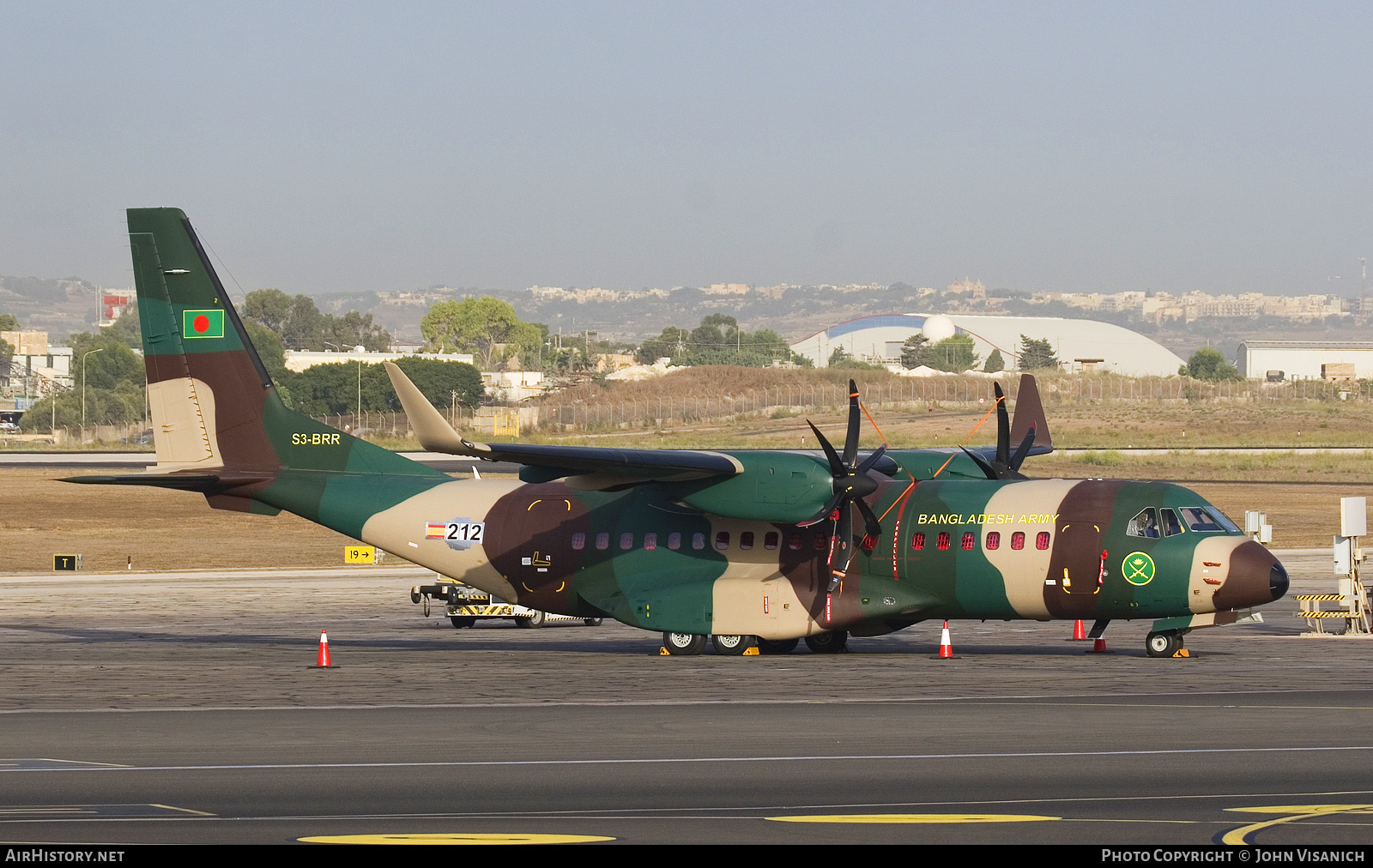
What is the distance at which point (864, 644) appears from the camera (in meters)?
29.1

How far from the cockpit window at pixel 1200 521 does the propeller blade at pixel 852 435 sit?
530 cm

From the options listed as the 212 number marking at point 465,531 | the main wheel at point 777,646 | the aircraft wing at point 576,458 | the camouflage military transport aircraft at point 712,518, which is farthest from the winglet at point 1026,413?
the 212 number marking at point 465,531

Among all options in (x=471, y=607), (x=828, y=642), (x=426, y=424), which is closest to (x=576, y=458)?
(x=426, y=424)

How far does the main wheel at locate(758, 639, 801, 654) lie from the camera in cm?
2708

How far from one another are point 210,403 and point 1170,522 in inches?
683

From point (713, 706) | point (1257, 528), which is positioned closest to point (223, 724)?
point (713, 706)

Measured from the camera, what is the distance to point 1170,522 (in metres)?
24.1

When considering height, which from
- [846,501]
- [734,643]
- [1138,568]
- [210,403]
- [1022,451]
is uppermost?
[210,403]

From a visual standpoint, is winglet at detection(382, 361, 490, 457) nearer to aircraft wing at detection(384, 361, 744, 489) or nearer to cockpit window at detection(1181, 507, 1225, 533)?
aircraft wing at detection(384, 361, 744, 489)

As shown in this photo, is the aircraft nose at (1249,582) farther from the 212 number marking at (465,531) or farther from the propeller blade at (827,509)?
the 212 number marking at (465,531)

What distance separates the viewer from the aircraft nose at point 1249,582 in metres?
23.2

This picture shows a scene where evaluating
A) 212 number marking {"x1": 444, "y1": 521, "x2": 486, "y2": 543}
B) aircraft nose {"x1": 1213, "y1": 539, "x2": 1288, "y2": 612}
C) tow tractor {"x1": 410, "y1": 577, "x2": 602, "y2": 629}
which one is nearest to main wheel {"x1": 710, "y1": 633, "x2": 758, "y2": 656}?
212 number marking {"x1": 444, "y1": 521, "x2": 486, "y2": 543}

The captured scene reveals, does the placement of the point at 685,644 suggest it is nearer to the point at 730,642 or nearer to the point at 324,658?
the point at 730,642

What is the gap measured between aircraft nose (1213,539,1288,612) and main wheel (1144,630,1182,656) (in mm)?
1343
